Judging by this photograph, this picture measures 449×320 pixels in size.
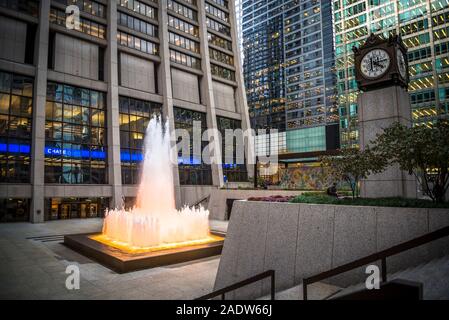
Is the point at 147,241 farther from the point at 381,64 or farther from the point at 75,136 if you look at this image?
the point at 75,136

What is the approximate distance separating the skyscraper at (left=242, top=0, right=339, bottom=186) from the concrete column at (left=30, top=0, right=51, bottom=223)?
2457 inches

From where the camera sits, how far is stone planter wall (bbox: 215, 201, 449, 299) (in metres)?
6.86

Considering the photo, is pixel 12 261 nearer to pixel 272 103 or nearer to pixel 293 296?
pixel 293 296

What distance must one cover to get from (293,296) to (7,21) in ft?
134

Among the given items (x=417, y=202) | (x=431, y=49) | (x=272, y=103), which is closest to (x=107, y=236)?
(x=417, y=202)

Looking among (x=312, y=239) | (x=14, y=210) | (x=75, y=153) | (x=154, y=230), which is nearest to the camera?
(x=312, y=239)

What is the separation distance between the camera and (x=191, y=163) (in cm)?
4597

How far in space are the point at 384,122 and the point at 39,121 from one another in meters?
Result: 33.6

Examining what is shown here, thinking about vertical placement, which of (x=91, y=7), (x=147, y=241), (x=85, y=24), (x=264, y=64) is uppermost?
(x=264, y=64)

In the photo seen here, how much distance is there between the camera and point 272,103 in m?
118

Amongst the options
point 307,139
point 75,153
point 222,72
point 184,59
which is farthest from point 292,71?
point 75,153

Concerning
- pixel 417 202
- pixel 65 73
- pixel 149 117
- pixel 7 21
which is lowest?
pixel 417 202

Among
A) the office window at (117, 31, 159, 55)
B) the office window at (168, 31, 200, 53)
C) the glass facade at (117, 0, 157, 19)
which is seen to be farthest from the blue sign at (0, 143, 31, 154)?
the office window at (168, 31, 200, 53)

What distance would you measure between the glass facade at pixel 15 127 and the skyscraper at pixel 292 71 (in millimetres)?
63309
